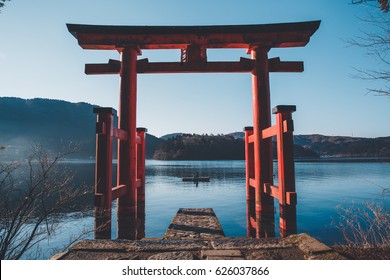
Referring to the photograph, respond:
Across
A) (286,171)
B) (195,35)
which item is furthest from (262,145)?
(195,35)

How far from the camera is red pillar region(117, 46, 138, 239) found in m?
4.99

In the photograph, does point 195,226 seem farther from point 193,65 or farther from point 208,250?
point 193,65

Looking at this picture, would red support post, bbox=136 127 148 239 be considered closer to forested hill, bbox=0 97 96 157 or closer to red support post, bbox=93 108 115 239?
red support post, bbox=93 108 115 239

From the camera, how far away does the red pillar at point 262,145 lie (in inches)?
192

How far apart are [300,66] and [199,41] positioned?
8.20 feet

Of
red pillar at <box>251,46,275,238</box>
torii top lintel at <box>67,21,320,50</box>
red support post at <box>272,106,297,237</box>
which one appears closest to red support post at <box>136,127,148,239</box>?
torii top lintel at <box>67,21,320,50</box>

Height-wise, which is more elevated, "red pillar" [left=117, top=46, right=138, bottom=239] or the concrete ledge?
"red pillar" [left=117, top=46, right=138, bottom=239]

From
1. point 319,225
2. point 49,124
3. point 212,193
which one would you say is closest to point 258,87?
point 319,225

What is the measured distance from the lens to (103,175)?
12.6ft

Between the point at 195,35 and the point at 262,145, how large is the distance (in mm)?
2932

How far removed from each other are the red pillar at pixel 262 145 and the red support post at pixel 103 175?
119 inches

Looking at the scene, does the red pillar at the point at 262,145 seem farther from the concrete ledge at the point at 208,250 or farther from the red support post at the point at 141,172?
the red support post at the point at 141,172

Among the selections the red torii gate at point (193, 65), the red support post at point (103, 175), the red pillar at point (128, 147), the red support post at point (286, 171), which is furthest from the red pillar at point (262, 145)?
the red support post at point (103, 175)

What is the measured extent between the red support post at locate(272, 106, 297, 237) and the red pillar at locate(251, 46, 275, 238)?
0.90m
